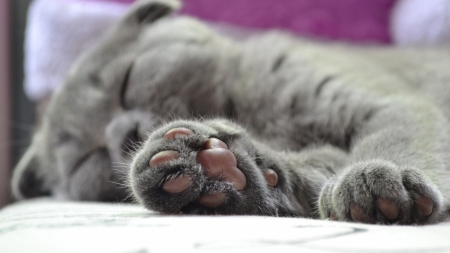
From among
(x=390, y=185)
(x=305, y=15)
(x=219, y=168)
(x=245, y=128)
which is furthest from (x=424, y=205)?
(x=305, y=15)

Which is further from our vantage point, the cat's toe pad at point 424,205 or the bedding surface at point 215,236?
the cat's toe pad at point 424,205

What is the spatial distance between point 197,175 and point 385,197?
0.87 feet

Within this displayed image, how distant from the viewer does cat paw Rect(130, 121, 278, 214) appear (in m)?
0.65

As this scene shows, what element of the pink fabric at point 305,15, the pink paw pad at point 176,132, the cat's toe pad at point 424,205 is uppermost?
the pink fabric at point 305,15

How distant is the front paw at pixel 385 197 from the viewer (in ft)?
2.10

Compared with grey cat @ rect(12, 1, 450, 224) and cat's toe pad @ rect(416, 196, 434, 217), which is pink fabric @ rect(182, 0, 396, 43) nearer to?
grey cat @ rect(12, 1, 450, 224)

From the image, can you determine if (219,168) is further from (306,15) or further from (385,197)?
(306,15)

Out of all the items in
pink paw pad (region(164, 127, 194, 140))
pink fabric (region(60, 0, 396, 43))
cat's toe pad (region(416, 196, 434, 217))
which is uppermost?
pink fabric (region(60, 0, 396, 43))

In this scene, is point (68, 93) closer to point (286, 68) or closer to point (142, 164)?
point (286, 68)

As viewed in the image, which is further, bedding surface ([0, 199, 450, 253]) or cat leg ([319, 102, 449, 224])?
cat leg ([319, 102, 449, 224])

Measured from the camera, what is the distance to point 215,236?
50 centimetres

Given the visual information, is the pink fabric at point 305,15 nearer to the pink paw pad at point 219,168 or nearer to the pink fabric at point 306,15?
the pink fabric at point 306,15

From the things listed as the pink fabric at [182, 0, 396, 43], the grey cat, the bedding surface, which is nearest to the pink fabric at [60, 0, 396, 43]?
the pink fabric at [182, 0, 396, 43]

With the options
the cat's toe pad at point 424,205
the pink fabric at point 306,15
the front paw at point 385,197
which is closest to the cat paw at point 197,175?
the front paw at point 385,197
